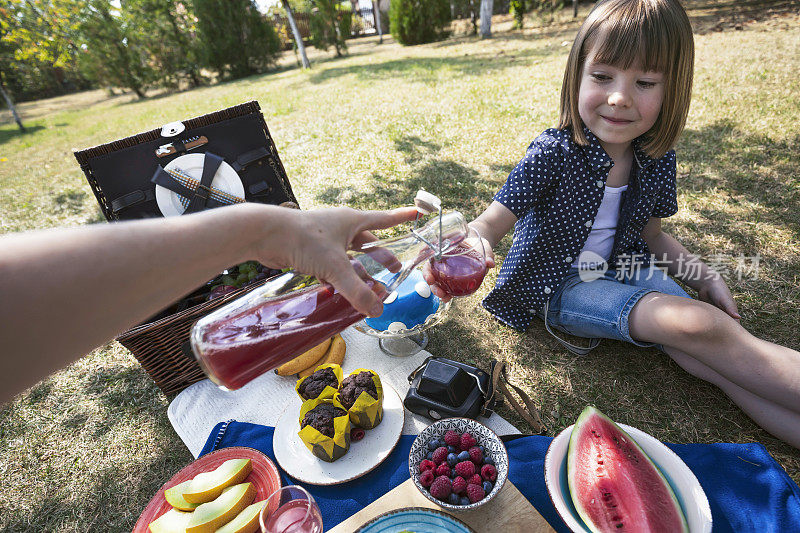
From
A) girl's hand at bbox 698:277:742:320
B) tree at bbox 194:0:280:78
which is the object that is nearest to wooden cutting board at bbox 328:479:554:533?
girl's hand at bbox 698:277:742:320

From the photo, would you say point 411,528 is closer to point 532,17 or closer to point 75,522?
point 75,522

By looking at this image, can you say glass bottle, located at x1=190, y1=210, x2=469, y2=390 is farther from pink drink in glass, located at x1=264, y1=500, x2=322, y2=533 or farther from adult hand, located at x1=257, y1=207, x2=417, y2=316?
pink drink in glass, located at x1=264, y1=500, x2=322, y2=533

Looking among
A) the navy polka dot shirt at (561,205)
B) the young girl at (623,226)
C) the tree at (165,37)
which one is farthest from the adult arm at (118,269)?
the tree at (165,37)

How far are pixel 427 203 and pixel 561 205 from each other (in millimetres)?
1050

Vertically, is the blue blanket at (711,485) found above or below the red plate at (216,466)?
below

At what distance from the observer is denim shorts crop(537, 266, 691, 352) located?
6.58 feet

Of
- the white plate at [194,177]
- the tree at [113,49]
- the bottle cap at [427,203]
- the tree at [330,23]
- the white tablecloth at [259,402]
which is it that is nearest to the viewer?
the bottle cap at [427,203]

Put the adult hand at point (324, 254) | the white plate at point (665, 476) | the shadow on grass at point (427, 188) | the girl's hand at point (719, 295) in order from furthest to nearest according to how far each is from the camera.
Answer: the shadow on grass at point (427, 188) → the girl's hand at point (719, 295) → the white plate at point (665, 476) → the adult hand at point (324, 254)

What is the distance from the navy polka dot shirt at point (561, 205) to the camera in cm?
198

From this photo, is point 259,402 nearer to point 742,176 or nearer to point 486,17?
point 742,176

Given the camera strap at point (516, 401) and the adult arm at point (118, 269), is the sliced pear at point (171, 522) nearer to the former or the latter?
the adult arm at point (118, 269)

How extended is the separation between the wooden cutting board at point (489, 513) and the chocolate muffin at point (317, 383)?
0.57 meters

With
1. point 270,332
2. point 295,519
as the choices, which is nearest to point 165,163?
point 270,332

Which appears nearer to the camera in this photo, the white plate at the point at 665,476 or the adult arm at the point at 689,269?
the white plate at the point at 665,476
